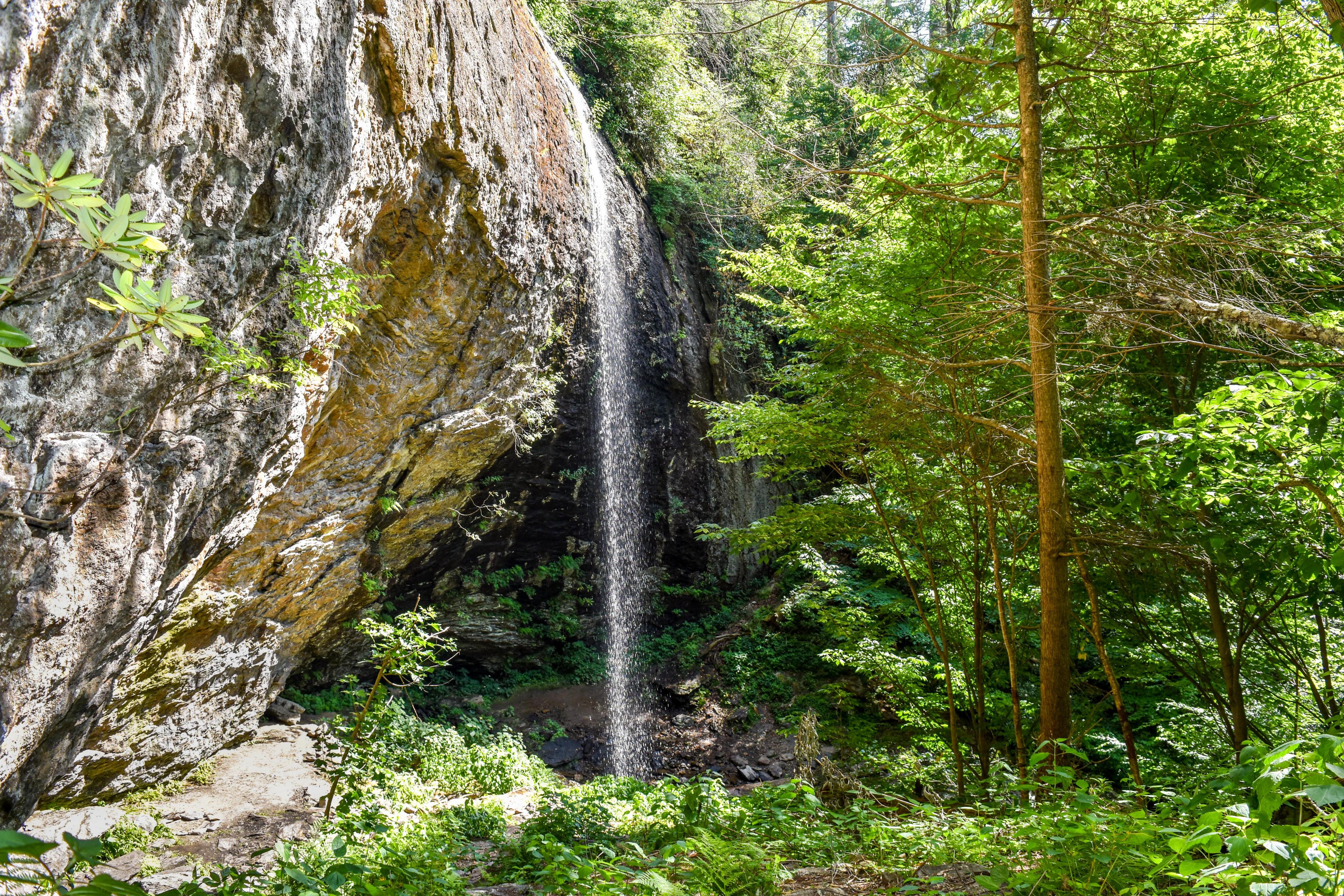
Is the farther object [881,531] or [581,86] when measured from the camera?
[581,86]

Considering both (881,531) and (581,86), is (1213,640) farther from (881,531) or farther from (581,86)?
(581,86)

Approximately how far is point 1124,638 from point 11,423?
7.54 metres

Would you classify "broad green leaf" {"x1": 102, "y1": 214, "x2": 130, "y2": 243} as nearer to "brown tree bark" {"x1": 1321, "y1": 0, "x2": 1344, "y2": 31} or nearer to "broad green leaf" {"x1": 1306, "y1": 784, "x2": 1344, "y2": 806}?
"broad green leaf" {"x1": 1306, "y1": 784, "x2": 1344, "y2": 806}

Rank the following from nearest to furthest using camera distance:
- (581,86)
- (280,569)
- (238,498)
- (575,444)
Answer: (238,498) → (280,569) → (575,444) → (581,86)

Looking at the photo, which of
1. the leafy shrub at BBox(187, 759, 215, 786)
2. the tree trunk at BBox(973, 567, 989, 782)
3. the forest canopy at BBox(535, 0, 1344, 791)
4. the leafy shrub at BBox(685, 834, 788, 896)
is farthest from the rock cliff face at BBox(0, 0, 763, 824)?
the tree trunk at BBox(973, 567, 989, 782)

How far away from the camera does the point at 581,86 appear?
1086 cm

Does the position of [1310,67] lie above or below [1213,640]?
above

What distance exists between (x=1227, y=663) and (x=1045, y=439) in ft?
8.74

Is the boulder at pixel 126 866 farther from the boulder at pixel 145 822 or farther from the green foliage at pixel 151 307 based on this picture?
the green foliage at pixel 151 307

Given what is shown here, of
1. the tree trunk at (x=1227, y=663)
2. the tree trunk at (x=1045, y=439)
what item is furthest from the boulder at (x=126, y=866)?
the tree trunk at (x=1227, y=663)

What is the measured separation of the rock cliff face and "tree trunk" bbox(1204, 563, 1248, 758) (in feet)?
20.1

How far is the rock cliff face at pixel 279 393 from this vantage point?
3066 mm

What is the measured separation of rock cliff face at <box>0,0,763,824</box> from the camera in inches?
121

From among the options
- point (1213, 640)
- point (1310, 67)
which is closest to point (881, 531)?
point (1213, 640)
